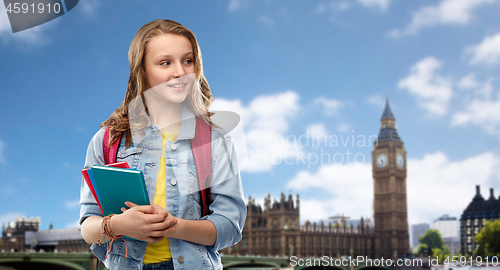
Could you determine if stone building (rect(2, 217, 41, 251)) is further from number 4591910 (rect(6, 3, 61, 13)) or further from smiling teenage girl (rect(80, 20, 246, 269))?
smiling teenage girl (rect(80, 20, 246, 269))

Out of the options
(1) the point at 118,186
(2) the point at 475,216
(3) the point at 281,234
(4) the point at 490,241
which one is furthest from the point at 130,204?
(2) the point at 475,216

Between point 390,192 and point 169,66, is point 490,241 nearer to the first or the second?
point 390,192

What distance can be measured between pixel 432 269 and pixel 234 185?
38.5 metres

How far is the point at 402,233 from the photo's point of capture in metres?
46.4

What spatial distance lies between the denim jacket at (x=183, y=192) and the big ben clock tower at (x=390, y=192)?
153 ft

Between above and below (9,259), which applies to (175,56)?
above

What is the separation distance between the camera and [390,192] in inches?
1849

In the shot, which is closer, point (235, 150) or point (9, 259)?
point (235, 150)

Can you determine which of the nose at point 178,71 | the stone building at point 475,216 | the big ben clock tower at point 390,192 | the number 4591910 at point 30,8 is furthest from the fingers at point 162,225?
the big ben clock tower at point 390,192

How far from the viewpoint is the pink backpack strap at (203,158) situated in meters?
1.11

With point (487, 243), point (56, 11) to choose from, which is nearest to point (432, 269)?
point (487, 243)

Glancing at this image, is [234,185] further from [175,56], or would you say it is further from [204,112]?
[175,56]

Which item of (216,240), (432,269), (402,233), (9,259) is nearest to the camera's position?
(216,240)

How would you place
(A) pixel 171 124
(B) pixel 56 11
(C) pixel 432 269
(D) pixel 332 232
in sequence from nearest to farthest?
(A) pixel 171 124 < (B) pixel 56 11 < (C) pixel 432 269 < (D) pixel 332 232
